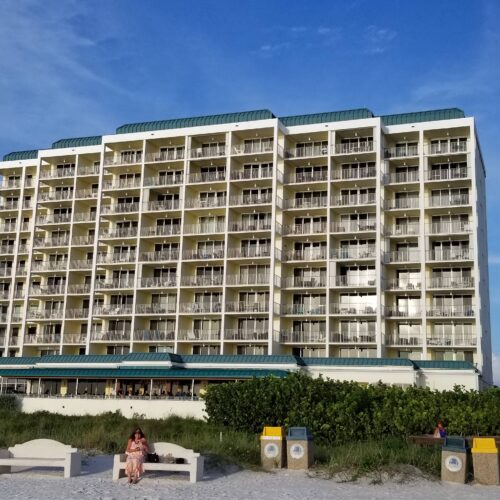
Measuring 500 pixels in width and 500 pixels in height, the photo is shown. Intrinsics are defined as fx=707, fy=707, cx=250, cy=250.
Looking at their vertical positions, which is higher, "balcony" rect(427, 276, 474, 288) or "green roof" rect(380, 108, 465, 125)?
"green roof" rect(380, 108, 465, 125)

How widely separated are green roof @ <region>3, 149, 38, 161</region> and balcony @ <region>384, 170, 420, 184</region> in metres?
36.0

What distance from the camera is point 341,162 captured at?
59.2m

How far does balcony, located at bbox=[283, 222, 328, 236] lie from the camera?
58.3 metres

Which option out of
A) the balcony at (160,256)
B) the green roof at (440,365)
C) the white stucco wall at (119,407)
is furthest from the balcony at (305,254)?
the white stucco wall at (119,407)

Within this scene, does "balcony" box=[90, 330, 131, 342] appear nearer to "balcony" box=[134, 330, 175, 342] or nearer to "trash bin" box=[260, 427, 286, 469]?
"balcony" box=[134, 330, 175, 342]

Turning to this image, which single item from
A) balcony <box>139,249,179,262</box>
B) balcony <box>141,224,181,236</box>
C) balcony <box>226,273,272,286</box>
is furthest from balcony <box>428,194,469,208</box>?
balcony <box>139,249,179,262</box>

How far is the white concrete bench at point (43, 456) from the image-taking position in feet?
60.1

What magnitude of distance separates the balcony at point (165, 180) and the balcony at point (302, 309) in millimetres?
14724

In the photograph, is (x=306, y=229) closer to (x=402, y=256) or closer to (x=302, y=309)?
(x=302, y=309)

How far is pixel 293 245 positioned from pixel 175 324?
1192 cm

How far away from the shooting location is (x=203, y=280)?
5922 centimetres

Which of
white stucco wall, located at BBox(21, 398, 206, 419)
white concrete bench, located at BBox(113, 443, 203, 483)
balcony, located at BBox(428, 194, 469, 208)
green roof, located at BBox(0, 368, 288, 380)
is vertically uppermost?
balcony, located at BBox(428, 194, 469, 208)

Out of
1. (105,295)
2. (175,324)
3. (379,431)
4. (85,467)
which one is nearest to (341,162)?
(175,324)

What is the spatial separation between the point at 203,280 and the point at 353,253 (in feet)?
41.5
